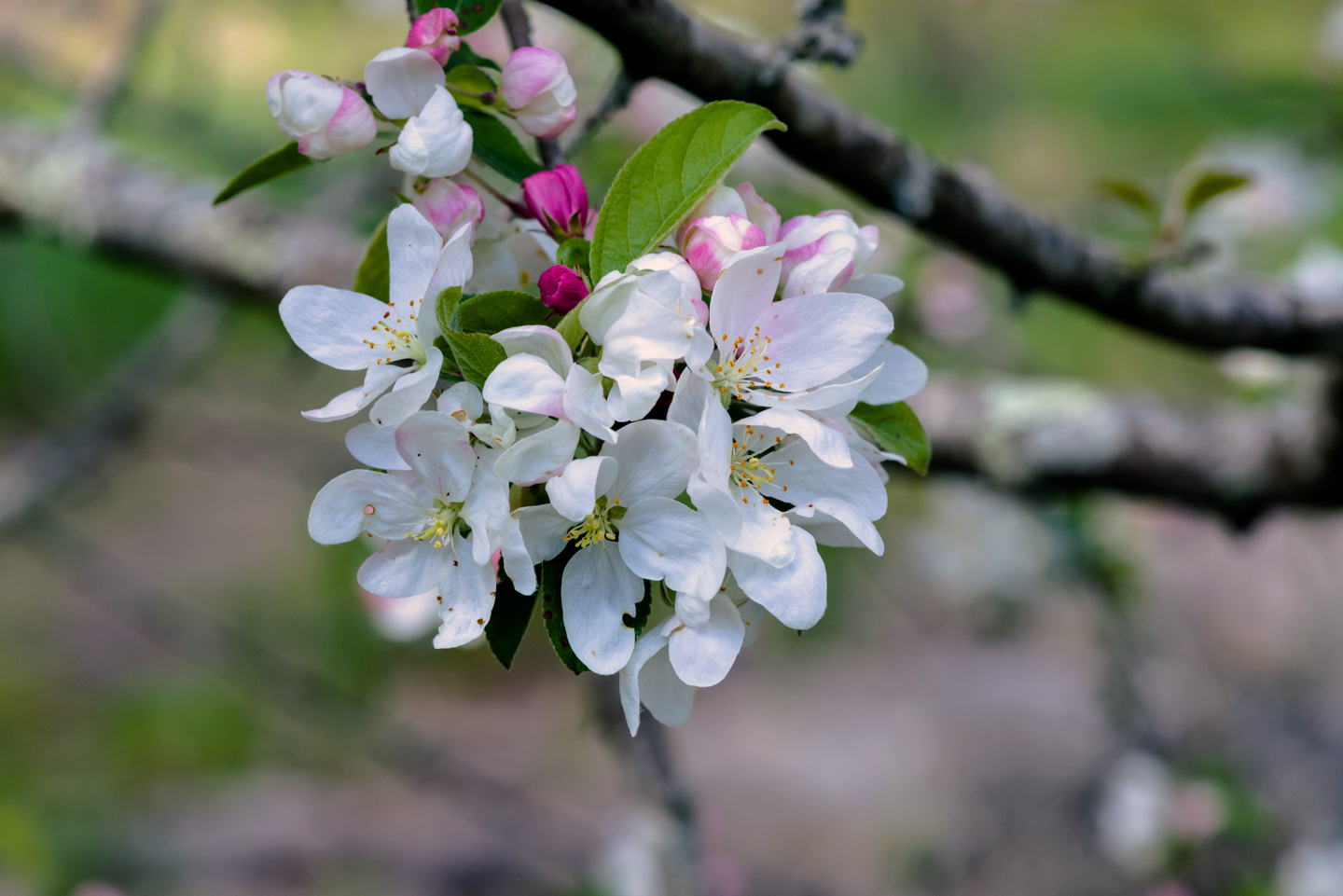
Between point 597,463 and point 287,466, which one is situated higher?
point 597,463

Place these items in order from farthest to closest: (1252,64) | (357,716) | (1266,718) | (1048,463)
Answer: (1252,64) → (1266,718) → (357,716) → (1048,463)

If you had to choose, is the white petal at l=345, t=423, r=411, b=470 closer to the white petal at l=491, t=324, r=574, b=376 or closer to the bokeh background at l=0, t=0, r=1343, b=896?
the white petal at l=491, t=324, r=574, b=376

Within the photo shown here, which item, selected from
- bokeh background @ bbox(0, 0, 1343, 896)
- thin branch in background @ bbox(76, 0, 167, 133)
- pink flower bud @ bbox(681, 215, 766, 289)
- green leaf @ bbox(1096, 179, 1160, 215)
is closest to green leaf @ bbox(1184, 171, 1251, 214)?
green leaf @ bbox(1096, 179, 1160, 215)

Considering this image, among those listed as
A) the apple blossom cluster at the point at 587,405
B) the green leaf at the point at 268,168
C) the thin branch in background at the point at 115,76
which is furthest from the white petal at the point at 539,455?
the thin branch in background at the point at 115,76

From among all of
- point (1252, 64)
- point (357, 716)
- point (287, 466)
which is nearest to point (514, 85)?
point (357, 716)

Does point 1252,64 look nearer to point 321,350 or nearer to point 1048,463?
point 1048,463

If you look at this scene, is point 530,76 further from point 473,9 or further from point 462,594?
point 462,594
